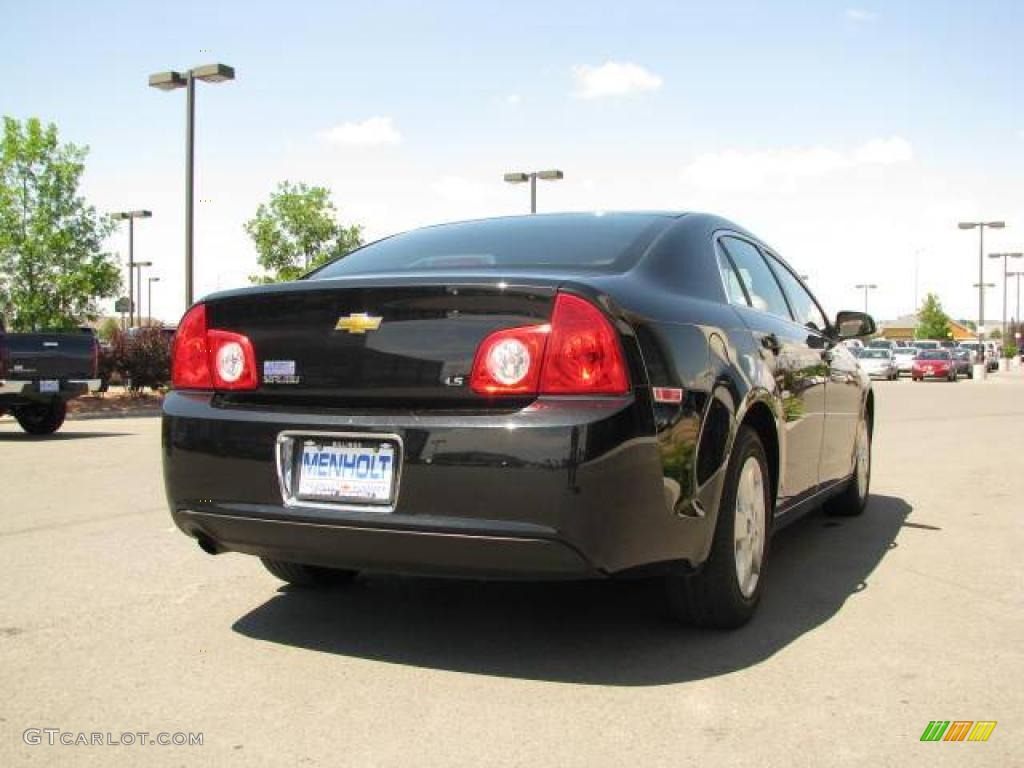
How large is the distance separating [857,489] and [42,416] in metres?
10.8

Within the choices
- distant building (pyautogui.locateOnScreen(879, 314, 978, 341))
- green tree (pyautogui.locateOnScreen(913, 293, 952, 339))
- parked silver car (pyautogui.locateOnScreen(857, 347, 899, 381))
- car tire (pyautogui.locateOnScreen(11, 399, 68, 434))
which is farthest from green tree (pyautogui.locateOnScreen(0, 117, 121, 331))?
distant building (pyautogui.locateOnScreen(879, 314, 978, 341))

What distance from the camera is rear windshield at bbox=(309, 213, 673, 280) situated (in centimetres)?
393

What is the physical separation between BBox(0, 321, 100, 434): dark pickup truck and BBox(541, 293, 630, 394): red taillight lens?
432 inches

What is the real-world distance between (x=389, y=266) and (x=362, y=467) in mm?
1241

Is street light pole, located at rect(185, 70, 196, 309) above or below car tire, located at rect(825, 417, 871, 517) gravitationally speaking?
above

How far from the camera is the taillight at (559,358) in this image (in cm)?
316

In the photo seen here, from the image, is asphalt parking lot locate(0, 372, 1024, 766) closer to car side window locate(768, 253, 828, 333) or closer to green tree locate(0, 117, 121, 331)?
car side window locate(768, 253, 828, 333)

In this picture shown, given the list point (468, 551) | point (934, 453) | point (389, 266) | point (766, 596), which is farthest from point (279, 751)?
point (934, 453)

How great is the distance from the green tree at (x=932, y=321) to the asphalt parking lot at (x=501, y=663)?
103 metres

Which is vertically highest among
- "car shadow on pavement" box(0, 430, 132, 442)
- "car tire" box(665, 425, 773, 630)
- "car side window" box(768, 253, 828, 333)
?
"car side window" box(768, 253, 828, 333)

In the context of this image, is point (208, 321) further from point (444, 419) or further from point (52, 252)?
point (52, 252)

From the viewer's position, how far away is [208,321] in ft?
12.4

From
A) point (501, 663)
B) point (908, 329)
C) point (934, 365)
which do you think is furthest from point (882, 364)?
point (908, 329)

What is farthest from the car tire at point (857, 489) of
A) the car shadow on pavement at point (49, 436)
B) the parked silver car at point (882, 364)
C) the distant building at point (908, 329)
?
the distant building at point (908, 329)
